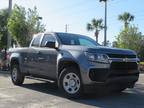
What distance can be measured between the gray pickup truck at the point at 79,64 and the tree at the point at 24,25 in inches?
858

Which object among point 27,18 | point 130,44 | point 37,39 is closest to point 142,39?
point 130,44

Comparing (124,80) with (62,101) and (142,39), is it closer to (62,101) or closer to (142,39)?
(62,101)

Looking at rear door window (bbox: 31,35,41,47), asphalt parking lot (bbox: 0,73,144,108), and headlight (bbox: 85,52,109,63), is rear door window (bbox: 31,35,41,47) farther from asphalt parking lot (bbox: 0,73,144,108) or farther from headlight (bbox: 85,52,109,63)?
headlight (bbox: 85,52,109,63)

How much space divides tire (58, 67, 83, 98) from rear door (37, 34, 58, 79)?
644mm

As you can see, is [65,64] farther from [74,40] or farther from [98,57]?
[74,40]

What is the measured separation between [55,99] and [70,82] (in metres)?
0.62

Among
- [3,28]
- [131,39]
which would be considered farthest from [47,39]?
[131,39]

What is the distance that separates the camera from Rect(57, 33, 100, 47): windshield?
444 inches

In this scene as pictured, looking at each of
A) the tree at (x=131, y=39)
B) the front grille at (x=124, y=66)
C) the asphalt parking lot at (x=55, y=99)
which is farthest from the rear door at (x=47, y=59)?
the tree at (x=131, y=39)

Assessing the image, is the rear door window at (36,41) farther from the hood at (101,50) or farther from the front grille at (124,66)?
the front grille at (124,66)

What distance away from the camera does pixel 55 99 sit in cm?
1010

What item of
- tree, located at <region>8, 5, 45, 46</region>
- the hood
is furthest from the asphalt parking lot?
tree, located at <region>8, 5, 45, 46</region>

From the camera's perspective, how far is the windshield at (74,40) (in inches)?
444

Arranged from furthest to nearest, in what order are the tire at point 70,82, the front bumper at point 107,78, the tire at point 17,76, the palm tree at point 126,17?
the palm tree at point 126,17, the tire at point 17,76, the tire at point 70,82, the front bumper at point 107,78
